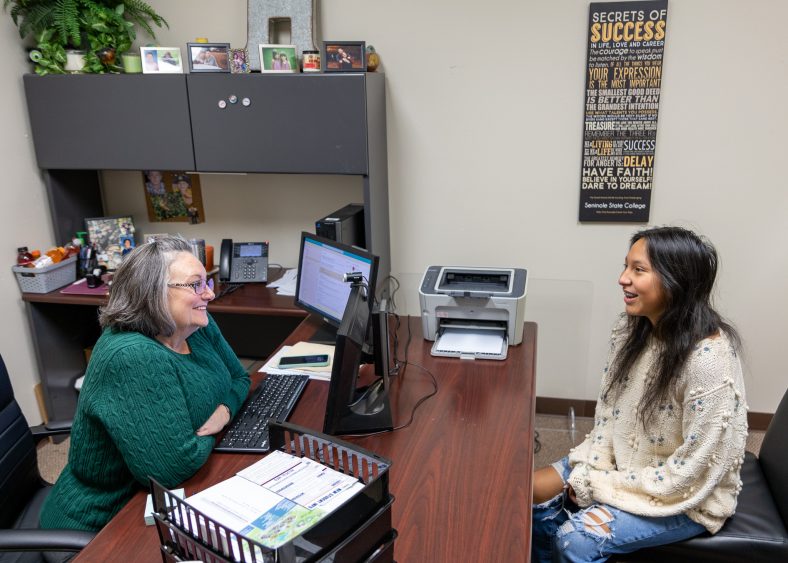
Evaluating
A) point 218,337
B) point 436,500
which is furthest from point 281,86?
point 436,500

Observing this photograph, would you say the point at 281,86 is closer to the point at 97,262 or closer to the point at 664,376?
the point at 97,262

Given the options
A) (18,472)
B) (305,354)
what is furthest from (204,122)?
(18,472)

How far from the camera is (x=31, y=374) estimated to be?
121 inches

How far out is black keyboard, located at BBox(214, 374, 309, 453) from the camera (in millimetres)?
1674

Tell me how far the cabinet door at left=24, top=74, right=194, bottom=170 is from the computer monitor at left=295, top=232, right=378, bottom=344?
794 millimetres

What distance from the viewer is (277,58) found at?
2682mm

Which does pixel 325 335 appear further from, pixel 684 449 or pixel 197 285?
pixel 684 449

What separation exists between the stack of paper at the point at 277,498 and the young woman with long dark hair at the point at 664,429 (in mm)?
858

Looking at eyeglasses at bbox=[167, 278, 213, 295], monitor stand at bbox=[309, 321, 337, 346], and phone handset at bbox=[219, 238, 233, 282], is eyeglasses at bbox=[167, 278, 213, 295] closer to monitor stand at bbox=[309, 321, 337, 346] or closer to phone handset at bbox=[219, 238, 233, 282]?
monitor stand at bbox=[309, 321, 337, 346]

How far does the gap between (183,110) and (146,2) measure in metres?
0.67

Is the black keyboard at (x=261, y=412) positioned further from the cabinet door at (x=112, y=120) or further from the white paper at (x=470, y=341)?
the cabinet door at (x=112, y=120)

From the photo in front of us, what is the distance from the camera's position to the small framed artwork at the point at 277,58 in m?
2.67

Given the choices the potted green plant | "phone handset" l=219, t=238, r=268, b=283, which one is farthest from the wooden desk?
the potted green plant

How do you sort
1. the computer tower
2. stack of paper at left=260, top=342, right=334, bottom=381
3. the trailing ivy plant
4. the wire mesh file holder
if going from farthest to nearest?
the trailing ivy plant → the computer tower → stack of paper at left=260, top=342, right=334, bottom=381 → the wire mesh file holder
